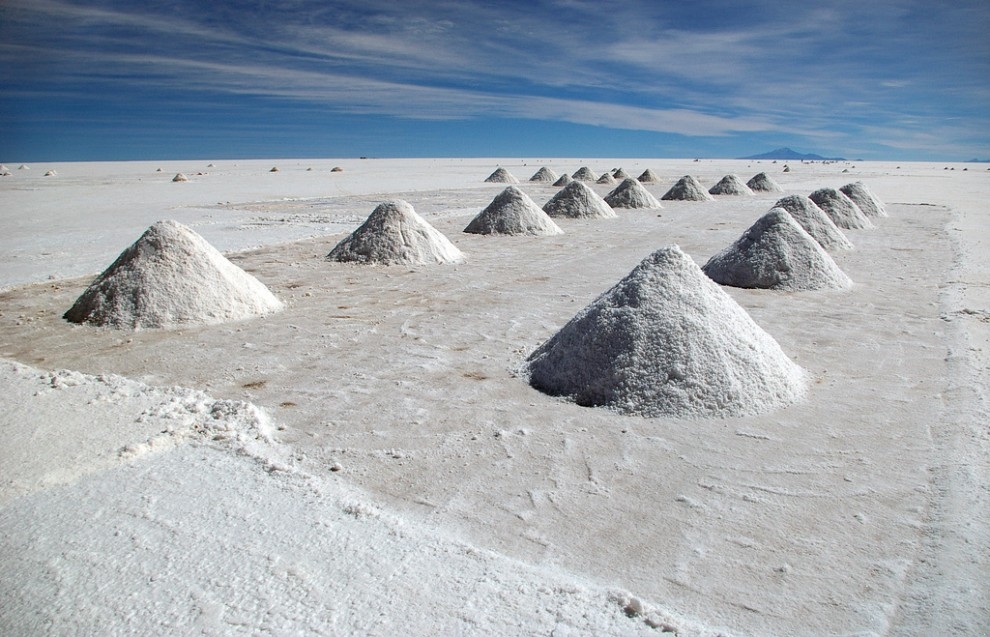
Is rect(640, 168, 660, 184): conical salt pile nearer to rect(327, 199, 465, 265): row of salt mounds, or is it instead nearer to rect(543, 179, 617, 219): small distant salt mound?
rect(543, 179, 617, 219): small distant salt mound

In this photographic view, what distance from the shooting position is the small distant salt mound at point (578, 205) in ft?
46.6

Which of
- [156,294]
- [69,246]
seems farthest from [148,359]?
[69,246]

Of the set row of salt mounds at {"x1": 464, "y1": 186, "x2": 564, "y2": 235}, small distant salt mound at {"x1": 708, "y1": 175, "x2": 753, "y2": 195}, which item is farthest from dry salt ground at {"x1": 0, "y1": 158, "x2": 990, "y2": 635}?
small distant salt mound at {"x1": 708, "y1": 175, "x2": 753, "y2": 195}

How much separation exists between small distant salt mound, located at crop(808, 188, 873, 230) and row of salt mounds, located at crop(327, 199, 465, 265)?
707 cm

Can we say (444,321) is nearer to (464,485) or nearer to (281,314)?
(281,314)

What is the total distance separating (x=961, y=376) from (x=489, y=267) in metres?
5.22

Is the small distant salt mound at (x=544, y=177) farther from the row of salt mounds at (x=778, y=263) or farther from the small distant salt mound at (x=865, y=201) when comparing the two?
the row of salt mounds at (x=778, y=263)

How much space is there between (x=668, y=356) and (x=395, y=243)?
542cm

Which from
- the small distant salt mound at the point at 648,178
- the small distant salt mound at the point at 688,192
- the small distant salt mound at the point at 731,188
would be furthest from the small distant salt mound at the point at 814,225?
the small distant salt mound at the point at 648,178

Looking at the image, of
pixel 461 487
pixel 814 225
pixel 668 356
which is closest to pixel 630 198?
pixel 814 225

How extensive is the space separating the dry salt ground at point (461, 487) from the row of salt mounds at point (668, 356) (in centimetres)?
12

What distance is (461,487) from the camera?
2.85 metres

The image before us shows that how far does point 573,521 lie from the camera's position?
8.49ft

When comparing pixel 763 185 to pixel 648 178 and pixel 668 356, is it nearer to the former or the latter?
pixel 648 178
